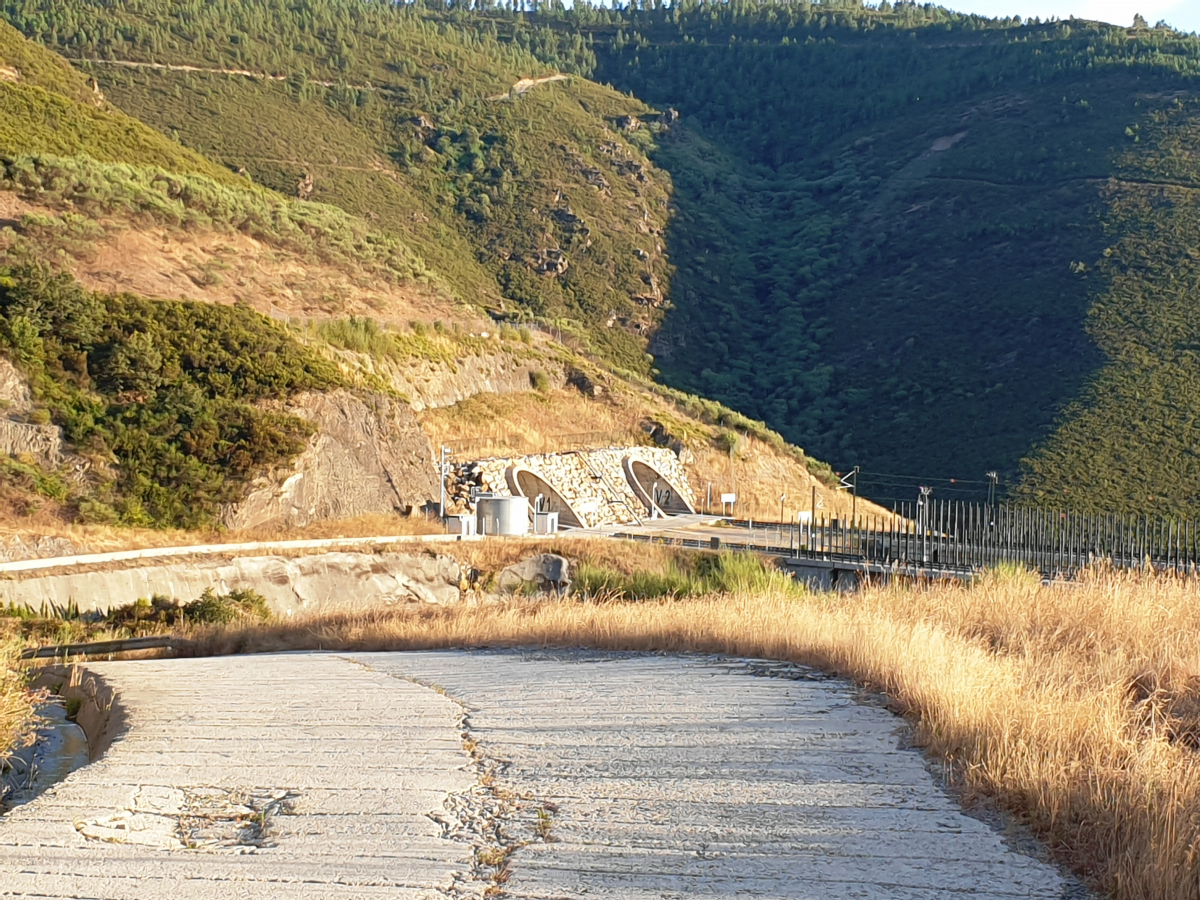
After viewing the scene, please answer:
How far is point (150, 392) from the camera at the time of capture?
35094 millimetres

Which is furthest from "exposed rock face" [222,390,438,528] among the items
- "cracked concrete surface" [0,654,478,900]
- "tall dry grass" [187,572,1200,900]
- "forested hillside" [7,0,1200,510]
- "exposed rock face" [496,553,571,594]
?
"forested hillside" [7,0,1200,510]

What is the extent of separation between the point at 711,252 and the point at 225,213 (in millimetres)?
53324

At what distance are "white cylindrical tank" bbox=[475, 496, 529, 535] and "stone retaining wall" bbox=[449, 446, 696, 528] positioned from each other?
9.07 ft

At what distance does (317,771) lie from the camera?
6.73 m

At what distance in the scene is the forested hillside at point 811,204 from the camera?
221 ft

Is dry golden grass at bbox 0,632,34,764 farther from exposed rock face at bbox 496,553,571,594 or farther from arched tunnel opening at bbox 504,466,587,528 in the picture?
arched tunnel opening at bbox 504,466,587,528

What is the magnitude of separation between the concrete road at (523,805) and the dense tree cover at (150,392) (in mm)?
24605

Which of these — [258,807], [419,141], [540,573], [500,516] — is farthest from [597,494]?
[419,141]

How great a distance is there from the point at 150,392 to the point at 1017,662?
30.8 metres

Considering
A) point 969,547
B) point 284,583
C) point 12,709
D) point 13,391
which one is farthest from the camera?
point 969,547

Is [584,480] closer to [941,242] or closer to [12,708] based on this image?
[12,708]

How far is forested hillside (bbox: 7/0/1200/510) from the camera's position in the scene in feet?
221

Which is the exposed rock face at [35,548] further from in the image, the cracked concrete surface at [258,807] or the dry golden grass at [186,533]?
the cracked concrete surface at [258,807]

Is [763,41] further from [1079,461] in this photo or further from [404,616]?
[404,616]
